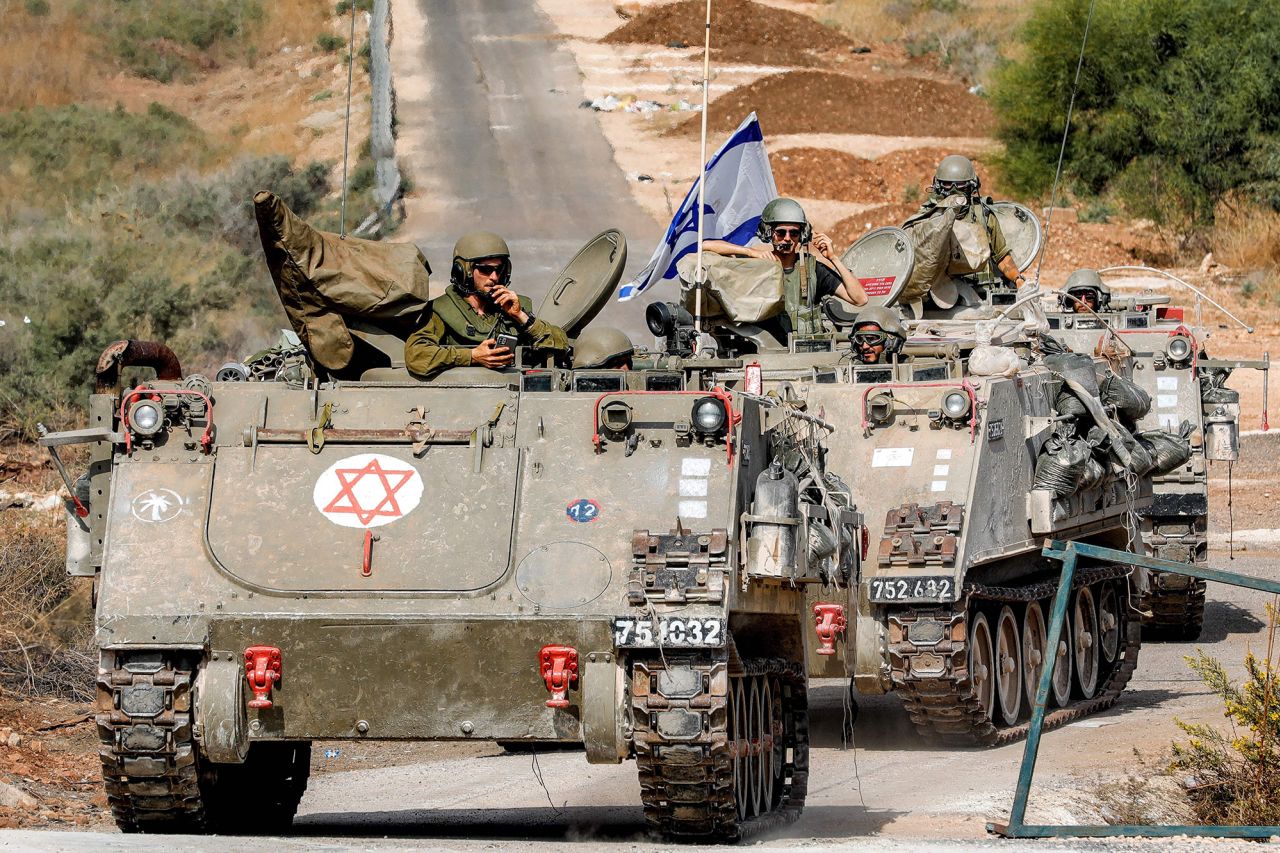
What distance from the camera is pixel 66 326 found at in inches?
994

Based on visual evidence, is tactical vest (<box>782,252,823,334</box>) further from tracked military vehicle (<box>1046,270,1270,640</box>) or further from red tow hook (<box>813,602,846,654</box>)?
red tow hook (<box>813,602,846,654</box>)

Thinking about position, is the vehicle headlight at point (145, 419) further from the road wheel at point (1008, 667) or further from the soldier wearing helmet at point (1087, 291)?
the soldier wearing helmet at point (1087, 291)

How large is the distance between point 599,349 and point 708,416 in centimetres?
205

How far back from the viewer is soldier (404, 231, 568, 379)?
39.0ft

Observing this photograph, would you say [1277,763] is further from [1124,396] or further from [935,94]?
[935,94]

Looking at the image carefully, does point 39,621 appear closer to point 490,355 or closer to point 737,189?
point 490,355

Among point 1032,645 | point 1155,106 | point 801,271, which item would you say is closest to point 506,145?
point 1155,106

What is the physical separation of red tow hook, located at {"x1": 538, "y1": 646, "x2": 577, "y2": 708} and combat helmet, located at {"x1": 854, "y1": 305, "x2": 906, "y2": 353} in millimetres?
5871

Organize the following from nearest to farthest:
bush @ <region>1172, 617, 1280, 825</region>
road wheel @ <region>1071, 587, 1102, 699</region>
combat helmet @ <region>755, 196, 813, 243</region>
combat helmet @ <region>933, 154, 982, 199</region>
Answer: bush @ <region>1172, 617, 1280, 825</region>
road wheel @ <region>1071, 587, 1102, 699</region>
combat helmet @ <region>755, 196, 813, 243</region>
combat helmet @ <region>933, 154, 982, 199</region>

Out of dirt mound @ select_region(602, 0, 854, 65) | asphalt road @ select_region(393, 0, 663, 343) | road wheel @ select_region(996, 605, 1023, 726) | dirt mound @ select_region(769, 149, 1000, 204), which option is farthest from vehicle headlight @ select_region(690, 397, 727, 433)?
dirt mound @ select_region(602, 0, 854, 65)

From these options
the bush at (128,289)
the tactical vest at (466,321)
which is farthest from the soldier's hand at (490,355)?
the bush at (128,289)

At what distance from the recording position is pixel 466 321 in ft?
39.2

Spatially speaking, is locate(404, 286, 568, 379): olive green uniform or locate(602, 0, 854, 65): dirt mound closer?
locate(404, 286, 568, 379): olive green uniform

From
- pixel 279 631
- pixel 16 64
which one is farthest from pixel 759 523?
pixel 16 64
